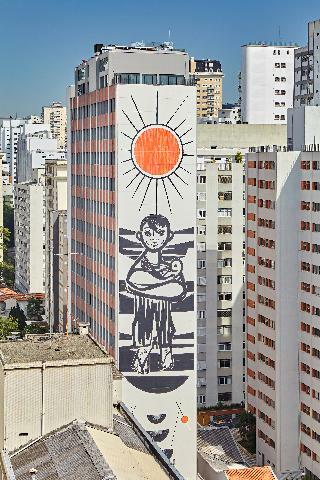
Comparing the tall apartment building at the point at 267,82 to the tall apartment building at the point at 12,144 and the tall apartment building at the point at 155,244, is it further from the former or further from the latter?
the tall apartment building at the point at 12,144

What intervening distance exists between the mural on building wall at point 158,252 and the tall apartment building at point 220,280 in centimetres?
1316

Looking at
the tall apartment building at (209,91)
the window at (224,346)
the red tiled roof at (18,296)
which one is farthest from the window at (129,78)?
the tall apartment building at (209,91)

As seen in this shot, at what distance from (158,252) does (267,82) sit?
56025 millimetres

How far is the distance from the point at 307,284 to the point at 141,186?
8.89 m

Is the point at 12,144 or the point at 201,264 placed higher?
the point at 12,144

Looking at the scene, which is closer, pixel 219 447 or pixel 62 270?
pixel 219 447

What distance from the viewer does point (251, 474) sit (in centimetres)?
4325

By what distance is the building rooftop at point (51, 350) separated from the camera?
26.9m

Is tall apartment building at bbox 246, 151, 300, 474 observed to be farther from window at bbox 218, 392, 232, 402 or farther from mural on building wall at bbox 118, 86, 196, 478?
window at bbox 218, 392, 232, 402

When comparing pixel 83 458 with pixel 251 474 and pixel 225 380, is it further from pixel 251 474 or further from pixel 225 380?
pixel 225 380

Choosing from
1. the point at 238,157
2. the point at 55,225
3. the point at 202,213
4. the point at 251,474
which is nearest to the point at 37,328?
the point at 55,225

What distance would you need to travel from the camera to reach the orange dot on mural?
45844mm

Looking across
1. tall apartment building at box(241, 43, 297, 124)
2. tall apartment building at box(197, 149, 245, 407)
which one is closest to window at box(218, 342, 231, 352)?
tall apartment building at box(197, 149, 245, 407)

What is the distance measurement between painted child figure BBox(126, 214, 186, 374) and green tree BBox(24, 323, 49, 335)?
24267 millimetres
